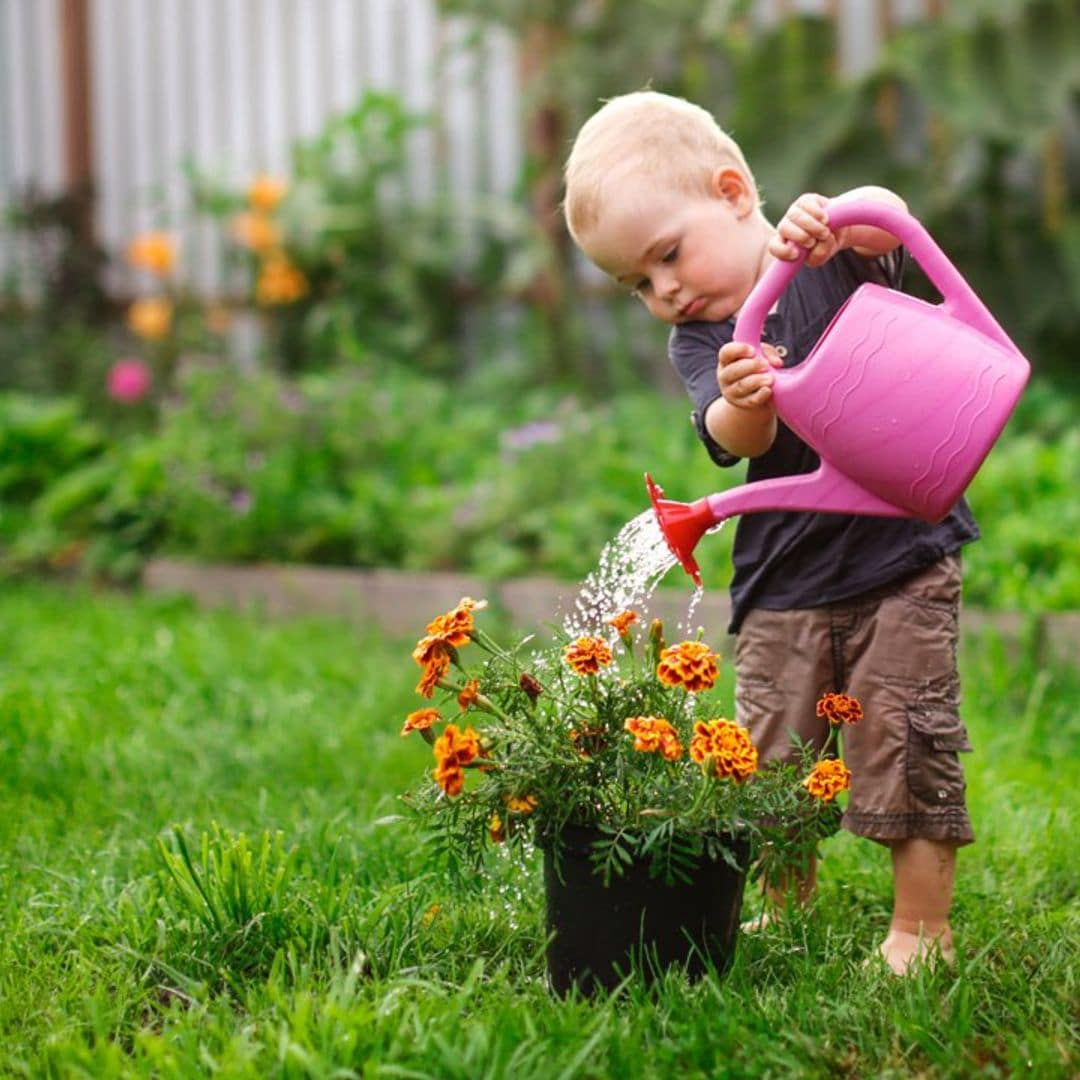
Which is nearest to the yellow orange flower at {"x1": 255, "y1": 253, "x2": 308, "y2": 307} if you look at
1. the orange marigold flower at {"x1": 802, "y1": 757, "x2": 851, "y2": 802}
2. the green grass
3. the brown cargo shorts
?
the green grass

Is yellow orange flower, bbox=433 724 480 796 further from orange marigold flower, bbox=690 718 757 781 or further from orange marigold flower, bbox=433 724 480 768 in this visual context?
orange marigold flower, bbox=690 718 757 781

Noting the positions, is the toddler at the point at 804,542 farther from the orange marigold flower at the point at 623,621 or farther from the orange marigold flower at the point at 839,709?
the orange marigold flower at the point at 623,621

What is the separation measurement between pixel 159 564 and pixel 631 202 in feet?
12.0

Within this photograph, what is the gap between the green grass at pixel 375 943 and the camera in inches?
71.9

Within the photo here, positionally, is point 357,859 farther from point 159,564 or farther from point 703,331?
point 159,564

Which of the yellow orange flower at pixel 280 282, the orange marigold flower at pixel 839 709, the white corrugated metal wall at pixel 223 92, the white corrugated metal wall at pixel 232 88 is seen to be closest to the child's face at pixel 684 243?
the orange marigold flower at pixel 839 709

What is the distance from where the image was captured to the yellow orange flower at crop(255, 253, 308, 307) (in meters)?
7.02

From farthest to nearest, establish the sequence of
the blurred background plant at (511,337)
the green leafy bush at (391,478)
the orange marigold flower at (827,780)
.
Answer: the blurred background plant at (511,337), the green leafy bush at (391,478), the orange marigold flower at (827,780)

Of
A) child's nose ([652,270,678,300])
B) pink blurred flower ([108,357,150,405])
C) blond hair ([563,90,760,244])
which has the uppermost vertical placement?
blond hair ([563,90,760,244])

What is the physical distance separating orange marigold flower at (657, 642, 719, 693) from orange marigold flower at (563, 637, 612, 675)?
0.09 metres

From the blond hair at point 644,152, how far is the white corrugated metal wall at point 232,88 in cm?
407

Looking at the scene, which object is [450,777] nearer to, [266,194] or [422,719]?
[422,719]

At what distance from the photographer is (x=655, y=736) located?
1.99 m

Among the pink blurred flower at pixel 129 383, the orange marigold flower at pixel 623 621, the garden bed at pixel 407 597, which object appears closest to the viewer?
the orange marigold flower at pixel 623 621
